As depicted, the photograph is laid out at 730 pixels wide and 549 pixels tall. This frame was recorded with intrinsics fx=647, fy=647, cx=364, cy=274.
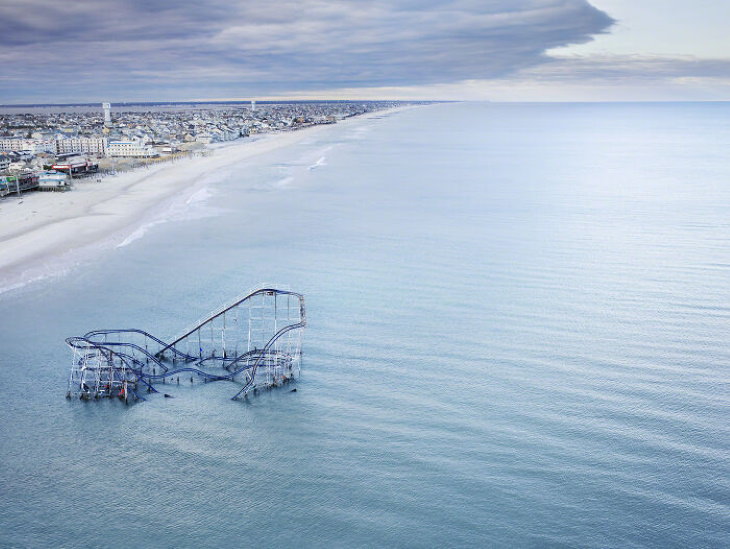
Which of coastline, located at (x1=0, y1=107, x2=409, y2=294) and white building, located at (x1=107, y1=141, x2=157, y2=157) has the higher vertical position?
white building, located at (x1=107, y1=141, x2=157, y2=157)

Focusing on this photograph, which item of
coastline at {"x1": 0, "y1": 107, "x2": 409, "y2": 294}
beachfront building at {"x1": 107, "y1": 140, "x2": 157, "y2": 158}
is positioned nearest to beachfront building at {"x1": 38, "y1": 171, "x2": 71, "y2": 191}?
coastline at {"x1": 0, "y1": 107, "x2": 409, "y2": 294}

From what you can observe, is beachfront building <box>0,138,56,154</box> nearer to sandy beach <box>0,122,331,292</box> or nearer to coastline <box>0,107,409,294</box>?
sandy beach <box>0,122,331,292</box>

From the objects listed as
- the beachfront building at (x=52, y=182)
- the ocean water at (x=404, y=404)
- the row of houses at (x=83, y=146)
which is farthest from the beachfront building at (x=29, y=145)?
the ocean water at (x=404, y=404)

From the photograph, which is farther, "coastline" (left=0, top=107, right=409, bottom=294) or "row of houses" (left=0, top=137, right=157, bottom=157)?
"row of houses" (left=0, top=137, right=157, bottom=157)

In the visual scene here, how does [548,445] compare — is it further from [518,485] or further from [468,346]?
[468,346]

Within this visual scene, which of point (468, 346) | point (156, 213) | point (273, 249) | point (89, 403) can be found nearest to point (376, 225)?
point (273, 249)

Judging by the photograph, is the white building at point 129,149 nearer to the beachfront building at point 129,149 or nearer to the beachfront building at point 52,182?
the beachfront building at point 129,149

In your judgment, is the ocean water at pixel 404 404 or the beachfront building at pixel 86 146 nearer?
the ocean water at pixel 404 404
